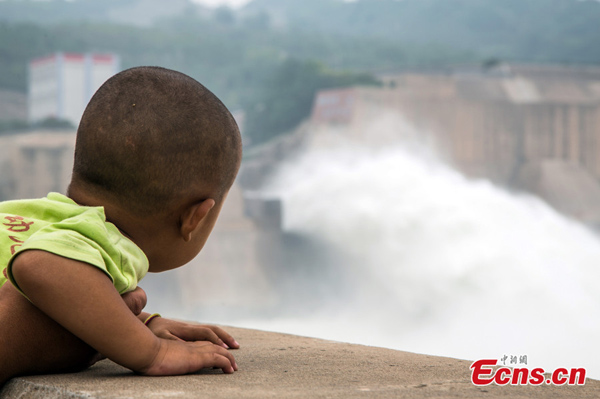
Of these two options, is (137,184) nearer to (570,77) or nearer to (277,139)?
(277,139)

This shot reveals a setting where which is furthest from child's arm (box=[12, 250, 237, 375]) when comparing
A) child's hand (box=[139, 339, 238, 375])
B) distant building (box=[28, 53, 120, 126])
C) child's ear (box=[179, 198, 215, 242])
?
distant building (box=[28, 53, 120, 126])

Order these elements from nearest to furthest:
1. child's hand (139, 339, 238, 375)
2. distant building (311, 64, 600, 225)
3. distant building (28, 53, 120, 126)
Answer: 1. child's hand (139, 339, 238, 375)
2. distant building (311, 64, 600, 225)
3. distant building (28, 53, 120, 126)

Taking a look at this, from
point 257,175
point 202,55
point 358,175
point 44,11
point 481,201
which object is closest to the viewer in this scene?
point 481,201

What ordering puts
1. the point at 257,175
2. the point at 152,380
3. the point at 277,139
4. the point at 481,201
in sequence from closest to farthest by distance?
the point at 152,380 → the point at 481,201 → the point at 257,175 → the point at 277,139

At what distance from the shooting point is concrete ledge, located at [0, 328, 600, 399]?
996 millimetres

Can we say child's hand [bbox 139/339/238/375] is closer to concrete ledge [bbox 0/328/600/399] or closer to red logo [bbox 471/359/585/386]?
concrete ledge [bbox 0/328/600/399]

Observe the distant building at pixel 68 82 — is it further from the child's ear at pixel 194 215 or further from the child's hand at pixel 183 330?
the child's ear at pixel 194 215

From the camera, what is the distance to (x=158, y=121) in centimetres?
116

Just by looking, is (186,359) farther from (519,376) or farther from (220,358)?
(519,376)

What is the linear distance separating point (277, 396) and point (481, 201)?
2375cm

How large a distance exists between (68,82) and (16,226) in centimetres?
3271

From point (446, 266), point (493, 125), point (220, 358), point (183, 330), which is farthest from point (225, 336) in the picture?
point (493, 125)

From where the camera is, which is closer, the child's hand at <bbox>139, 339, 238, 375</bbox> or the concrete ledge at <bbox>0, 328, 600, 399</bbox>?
the concrete ledge at <bbox>0, 328, 600, 399</bbox>

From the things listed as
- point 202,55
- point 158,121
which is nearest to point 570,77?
point 202,55
